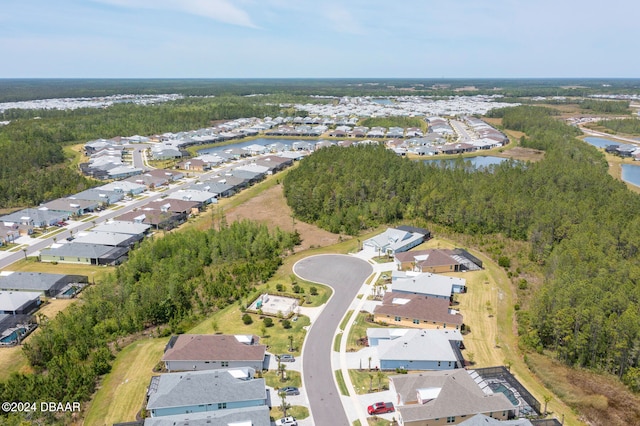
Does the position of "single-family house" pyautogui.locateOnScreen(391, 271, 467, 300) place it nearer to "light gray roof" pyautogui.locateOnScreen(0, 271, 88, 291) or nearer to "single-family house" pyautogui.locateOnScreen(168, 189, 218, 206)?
"light gray roof" pyautogui.locateOnScreen(0, 271, 88, 291)

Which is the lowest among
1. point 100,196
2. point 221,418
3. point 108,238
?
point 221,418

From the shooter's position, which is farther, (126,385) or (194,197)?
(194,197)

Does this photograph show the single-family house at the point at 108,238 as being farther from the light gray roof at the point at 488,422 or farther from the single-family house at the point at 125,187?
the light gray roof at the point at 488,422

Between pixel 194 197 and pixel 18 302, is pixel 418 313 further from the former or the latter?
pixel 194 197

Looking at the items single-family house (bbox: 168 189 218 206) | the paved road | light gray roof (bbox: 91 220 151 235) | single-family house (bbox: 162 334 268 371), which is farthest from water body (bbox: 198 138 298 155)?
single-family house (bbox: 162 334 268 371)

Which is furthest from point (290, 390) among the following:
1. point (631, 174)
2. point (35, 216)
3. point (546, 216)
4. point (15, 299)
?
point (631, 174)

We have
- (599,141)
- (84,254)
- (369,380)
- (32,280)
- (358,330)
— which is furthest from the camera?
(599,141)
